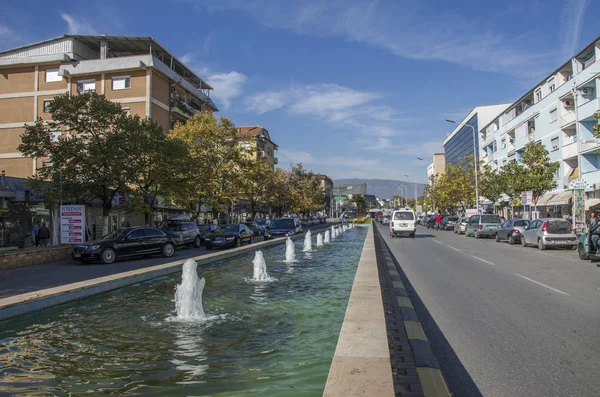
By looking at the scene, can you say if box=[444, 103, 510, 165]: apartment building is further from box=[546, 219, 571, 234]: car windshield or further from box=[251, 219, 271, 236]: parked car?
box=[546, 219, 571, 234]: car windshield

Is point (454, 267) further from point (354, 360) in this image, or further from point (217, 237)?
point (217, 237)

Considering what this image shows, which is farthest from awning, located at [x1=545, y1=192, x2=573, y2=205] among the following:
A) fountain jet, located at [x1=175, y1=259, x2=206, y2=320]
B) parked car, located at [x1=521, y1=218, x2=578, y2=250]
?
fountain jet, located at [x1=175, y1=259, x2=206, y2=320]

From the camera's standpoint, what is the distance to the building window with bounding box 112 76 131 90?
42.2 metres

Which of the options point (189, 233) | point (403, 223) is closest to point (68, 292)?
point (189, 233)

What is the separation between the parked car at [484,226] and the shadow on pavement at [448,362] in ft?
88.0

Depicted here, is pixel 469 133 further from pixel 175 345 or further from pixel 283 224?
pixel 175 345

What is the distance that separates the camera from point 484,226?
32625 mm

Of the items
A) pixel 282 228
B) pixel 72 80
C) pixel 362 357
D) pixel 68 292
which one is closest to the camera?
pixel 362 357

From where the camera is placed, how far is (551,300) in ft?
28.7

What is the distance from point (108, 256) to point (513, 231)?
69.9ft

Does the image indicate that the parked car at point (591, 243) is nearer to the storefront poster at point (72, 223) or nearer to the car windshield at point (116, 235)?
the car windshield at point (116, 235)

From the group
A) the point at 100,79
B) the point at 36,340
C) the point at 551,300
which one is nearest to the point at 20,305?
the point at 36,340

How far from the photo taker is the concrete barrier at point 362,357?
368 centimetres

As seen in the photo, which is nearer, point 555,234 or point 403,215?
point 555,234
